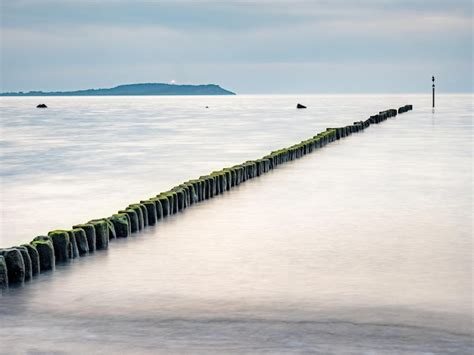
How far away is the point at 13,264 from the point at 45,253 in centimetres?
79

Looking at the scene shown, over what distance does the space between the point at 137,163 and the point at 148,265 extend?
20178 mm

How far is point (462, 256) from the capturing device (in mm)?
12516

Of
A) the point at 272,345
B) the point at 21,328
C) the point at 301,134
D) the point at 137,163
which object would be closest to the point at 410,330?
the point at 272,345

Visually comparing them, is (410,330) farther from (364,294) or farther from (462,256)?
Result: (462,256)

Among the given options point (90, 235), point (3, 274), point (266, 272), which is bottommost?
point (266, 272)

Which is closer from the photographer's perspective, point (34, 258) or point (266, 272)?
point (34, 258)

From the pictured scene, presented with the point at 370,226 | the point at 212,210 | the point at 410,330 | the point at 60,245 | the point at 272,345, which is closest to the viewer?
the point at 272,345

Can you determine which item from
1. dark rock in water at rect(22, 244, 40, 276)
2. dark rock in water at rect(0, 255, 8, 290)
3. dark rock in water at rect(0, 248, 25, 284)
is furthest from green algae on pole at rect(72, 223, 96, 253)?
dark rock in water at rect(0, 255, 8, 290)

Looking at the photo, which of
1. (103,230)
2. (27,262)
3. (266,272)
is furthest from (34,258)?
(266,272)

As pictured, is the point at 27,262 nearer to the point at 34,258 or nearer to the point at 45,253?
the point at 34,258

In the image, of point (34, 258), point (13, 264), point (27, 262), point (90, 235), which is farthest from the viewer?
point (90, 235)

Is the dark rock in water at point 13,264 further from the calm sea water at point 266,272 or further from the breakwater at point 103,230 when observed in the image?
the calm sea water at point 266,272

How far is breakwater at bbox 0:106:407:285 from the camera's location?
10.9 meters

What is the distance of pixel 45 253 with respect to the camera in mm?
11539
